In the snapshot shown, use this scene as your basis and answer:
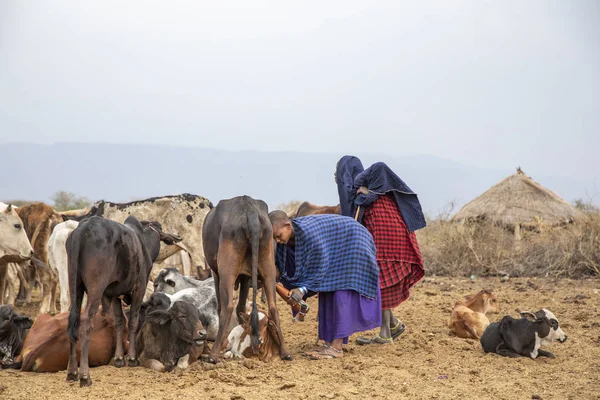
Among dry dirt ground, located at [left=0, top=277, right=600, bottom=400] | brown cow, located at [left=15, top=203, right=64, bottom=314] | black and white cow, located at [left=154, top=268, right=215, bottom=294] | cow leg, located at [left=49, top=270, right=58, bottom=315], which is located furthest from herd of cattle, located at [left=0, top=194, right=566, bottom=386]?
brown cow, located at [left=15, top=203, right=64, bottom=314]

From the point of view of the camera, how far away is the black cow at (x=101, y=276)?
611 cm

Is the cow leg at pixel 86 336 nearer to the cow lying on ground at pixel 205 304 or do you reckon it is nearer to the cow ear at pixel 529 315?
the cow lying on ground at pixel 205 304

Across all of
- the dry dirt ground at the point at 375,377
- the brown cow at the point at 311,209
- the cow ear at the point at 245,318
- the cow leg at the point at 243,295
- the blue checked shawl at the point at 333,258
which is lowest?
the dry dirt ground at the point at 375,377

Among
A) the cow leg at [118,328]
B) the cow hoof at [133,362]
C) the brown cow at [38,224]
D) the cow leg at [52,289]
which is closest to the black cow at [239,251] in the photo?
the cow hoof at [133,362]

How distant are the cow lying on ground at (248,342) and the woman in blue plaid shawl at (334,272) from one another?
44 centimetres

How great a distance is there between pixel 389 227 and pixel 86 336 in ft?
12.1

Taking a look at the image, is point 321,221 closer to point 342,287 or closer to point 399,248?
point 342,287

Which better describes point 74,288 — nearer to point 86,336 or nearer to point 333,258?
point 86,336

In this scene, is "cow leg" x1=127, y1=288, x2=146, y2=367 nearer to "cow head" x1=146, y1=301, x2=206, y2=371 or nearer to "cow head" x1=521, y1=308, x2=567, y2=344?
"cow head" x1=146, y1=301, x2=206, y2=371

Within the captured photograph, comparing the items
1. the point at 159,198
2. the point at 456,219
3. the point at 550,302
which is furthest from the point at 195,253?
the point at 456,219

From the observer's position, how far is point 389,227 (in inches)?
321

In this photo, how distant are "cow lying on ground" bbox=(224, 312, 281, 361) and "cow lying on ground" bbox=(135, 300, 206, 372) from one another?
0.31 m

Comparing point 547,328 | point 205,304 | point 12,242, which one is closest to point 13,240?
point 12,242

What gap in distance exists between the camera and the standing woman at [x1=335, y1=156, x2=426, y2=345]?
8078mm
